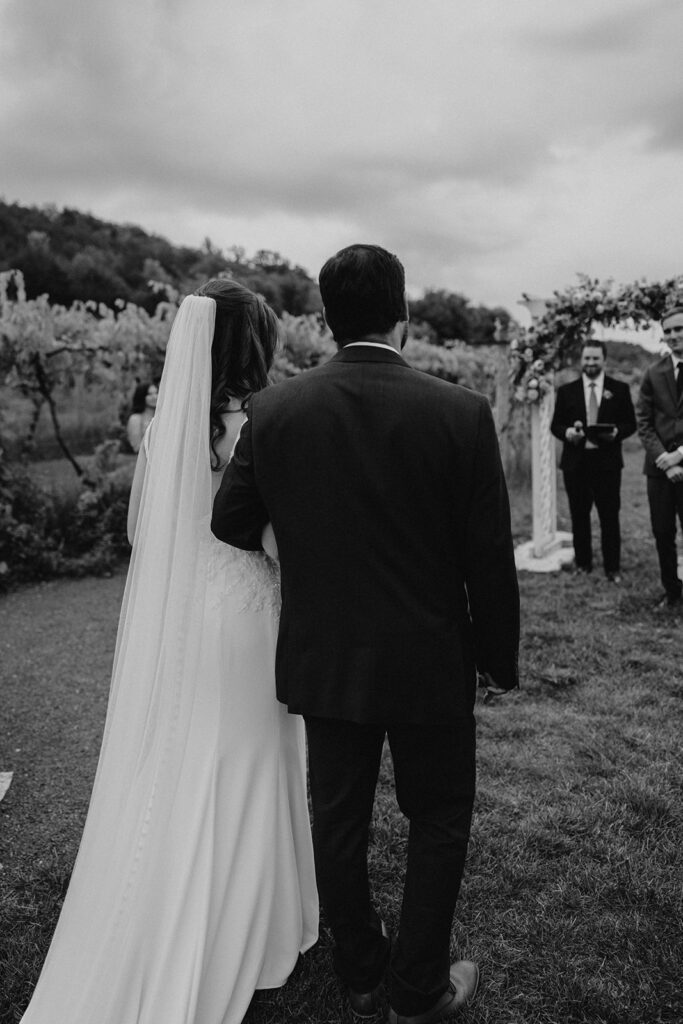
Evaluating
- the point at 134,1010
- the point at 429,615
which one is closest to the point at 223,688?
the point at 429,615

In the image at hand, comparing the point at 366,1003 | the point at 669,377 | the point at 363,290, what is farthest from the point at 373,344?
the point at 669,377

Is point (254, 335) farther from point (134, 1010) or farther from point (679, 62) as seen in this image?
point (679, 62)

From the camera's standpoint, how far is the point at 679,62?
258 inches

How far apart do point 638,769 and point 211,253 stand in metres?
27.6

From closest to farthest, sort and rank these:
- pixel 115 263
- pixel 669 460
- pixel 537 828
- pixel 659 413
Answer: pixel 537 828 → pixel 669 460 → pixel 659 413 → pixel 115 263

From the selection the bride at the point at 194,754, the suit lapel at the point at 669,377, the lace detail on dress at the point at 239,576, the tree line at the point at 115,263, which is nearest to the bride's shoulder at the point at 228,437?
the bride at the point at 194,754

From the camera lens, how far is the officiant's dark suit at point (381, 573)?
64.5 inches

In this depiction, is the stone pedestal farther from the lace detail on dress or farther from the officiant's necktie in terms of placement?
the lace detail on dress

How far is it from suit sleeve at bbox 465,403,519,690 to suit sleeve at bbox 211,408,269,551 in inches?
21.3

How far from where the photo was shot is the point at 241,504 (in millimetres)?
1840

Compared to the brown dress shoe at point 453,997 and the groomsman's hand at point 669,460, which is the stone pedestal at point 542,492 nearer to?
the groomsman's hand at point 669,460

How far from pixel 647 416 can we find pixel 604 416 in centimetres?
86

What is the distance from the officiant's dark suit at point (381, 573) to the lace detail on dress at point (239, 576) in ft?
0.69

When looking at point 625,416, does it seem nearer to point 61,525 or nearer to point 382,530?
point 382,530
